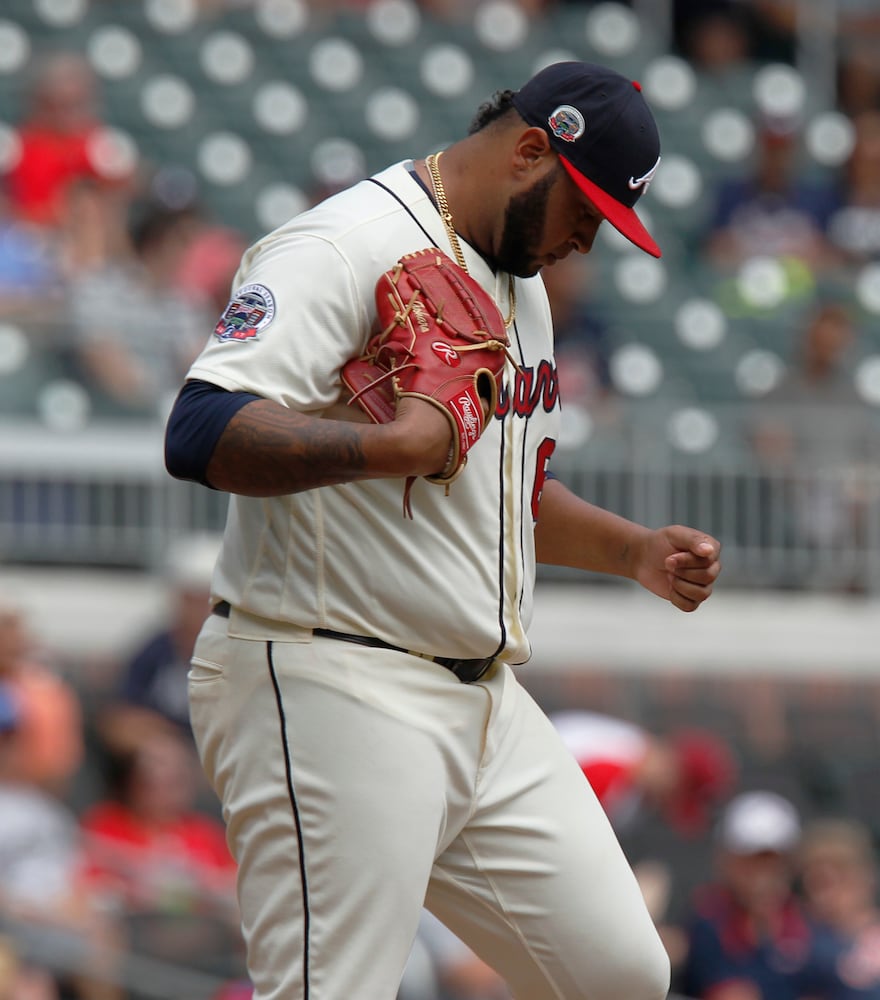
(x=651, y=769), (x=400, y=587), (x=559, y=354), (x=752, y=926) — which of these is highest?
(x=559, y=354)

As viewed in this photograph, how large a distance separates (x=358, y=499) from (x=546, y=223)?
481mm

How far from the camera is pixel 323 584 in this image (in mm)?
2469

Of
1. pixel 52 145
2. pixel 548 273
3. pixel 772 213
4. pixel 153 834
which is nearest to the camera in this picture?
pixel 153 834

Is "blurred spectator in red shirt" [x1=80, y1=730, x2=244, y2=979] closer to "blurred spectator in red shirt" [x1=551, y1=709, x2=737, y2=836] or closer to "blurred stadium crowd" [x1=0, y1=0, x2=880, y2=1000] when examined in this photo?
"blurred stadium crowd" [x1=0, y1=0, x2=880, y2=1000]

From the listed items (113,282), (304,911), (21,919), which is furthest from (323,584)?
(113,282)

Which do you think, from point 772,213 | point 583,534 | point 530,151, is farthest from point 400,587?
point 772,213

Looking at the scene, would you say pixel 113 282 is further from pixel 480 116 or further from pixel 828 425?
pixel 480 116

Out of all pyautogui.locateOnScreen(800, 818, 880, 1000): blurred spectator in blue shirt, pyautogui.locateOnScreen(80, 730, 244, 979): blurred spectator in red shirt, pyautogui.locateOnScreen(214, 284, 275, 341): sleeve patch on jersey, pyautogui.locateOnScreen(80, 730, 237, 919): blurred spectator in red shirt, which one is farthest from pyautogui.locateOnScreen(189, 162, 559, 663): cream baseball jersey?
pyautogui.locateOnScreen(800, 818, 880, 1000): blurred spectator in blue shirt

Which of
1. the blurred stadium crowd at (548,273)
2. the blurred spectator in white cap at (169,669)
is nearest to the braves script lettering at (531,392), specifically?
the blurred spectator in white cap at (169,669)

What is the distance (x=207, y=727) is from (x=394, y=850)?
0.35 m

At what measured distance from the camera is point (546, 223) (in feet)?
8.30

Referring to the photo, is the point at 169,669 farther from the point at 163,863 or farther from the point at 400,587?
the point at 400,587

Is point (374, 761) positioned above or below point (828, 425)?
Answer: below

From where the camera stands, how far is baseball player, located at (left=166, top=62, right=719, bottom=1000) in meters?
2.34
